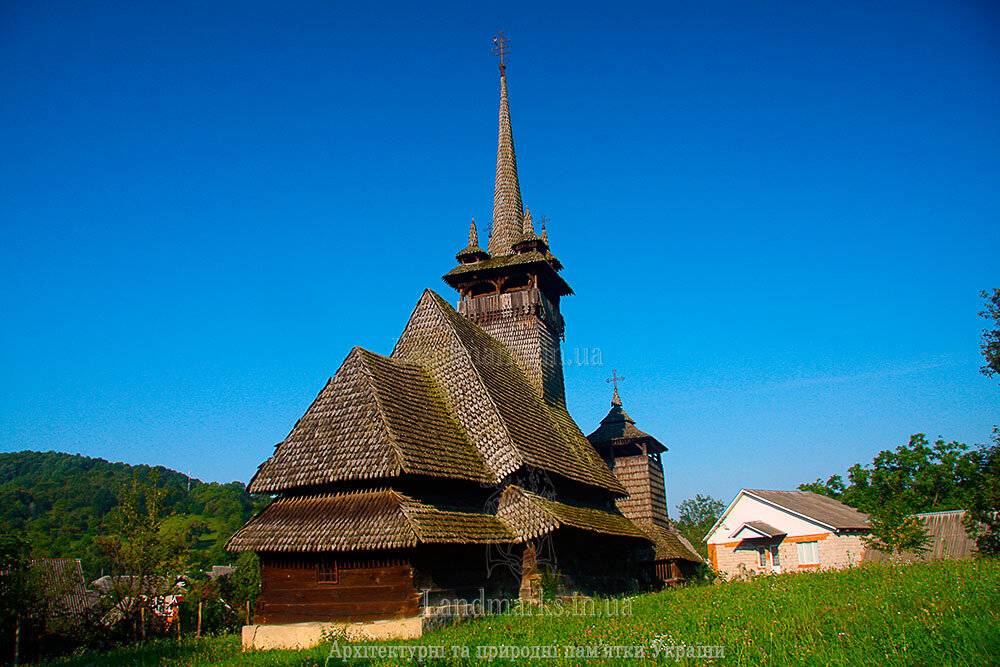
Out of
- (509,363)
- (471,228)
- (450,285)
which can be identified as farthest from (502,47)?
(509,363)

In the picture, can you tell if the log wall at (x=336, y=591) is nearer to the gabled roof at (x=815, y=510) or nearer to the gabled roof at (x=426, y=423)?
the gabled roof at (x=426, y=423)

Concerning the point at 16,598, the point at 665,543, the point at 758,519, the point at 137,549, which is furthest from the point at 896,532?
the point at 16,598

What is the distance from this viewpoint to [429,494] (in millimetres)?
16266

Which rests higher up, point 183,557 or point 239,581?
point 183,557

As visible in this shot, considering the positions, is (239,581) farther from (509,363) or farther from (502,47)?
(502,47)

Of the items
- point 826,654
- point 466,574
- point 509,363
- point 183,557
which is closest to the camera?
point 826,654

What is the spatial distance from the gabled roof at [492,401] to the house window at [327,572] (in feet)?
15.2

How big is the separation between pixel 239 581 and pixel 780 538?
27950mm

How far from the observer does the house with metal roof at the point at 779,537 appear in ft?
120

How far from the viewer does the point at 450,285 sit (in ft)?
94.1

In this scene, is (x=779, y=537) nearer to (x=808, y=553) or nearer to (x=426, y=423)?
(x=808, y=553)

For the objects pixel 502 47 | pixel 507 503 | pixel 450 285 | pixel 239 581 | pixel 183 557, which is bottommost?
pixel 239 581

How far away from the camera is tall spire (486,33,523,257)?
98.0 feet

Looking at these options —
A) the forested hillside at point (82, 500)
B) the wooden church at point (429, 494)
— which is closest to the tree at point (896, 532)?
the wooden church at point (429, 494)
